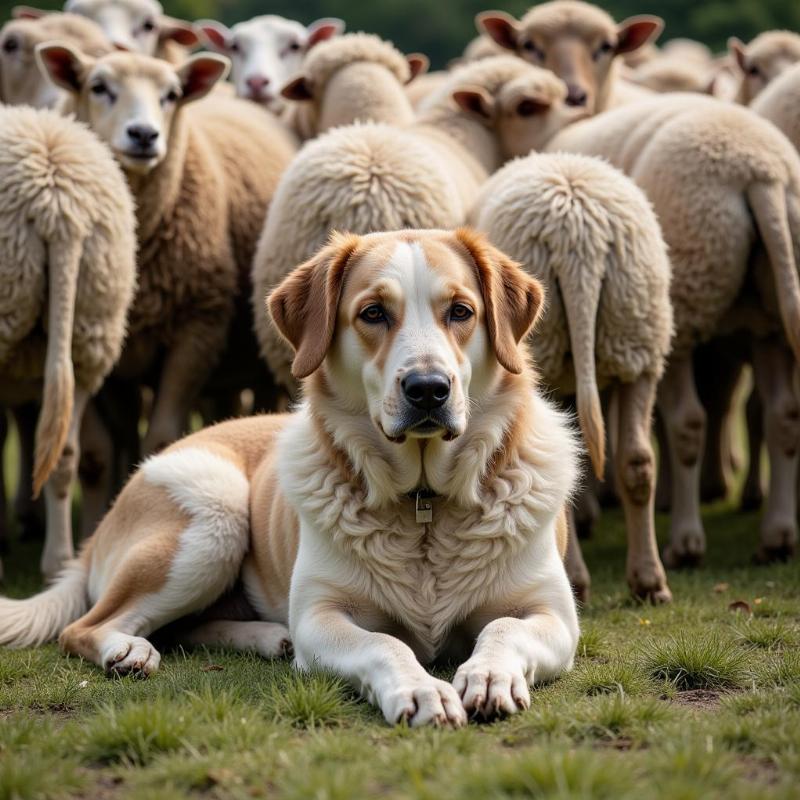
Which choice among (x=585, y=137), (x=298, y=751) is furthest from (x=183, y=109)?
(x=298, y=751)

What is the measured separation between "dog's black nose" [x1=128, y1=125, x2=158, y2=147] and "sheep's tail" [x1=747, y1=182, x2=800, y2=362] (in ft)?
10.3

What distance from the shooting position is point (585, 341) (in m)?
6.01

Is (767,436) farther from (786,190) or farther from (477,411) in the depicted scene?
(477,411)

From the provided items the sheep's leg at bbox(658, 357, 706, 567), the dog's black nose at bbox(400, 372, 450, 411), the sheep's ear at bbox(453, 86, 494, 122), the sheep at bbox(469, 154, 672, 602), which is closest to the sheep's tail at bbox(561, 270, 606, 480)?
the sheep at bbox(469, 154, 672, 602)

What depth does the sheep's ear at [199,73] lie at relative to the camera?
314 inches

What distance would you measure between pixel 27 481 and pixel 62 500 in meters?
2.74

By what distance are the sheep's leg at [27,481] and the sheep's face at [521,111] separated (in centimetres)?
343

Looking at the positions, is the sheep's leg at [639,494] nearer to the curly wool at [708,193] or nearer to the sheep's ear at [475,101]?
the curly wool at [708,193]

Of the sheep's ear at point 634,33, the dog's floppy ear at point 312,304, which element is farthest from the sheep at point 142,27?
the dog's floppy ear at point 312,304

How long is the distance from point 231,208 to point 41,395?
1.86 metres

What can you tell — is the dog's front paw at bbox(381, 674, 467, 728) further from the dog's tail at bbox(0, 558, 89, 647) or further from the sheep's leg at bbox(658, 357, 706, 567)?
the sheep's leg at bbox(658, 357, 706, 567)

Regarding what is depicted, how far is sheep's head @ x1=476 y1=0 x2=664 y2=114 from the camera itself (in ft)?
31.9

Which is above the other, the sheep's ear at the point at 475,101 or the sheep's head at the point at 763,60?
the sheep's head at the point at 763,60

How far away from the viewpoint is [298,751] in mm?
3646
